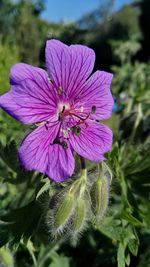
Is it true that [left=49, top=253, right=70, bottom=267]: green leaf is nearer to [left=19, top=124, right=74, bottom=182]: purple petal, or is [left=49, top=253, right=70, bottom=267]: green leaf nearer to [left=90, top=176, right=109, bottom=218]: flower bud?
[left=90, top=176, right=109, bottom=218]: flower bud

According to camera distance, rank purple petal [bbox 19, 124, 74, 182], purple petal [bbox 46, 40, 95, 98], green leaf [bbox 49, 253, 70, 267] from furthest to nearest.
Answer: green leaf [bbox 49, 253, 70, 267], purple petal [bbox 46, 40, 95, 98], purple petal [bbox 19, 124, 74, 182]

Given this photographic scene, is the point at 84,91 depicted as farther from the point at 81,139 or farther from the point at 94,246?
A: the point at 94,246

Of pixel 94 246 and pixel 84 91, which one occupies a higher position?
pixel 84 91

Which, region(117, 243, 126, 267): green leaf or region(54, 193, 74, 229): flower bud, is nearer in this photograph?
region(54, 193, 74, 229): flower bud

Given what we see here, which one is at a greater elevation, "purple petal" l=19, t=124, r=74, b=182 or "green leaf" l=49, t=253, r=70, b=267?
"purple petal" l=19, t=124, r=74, b=182

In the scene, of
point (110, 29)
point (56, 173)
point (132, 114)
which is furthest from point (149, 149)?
point (110, 29)

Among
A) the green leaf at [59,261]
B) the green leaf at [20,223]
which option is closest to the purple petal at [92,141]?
the green leaf at [20,223]

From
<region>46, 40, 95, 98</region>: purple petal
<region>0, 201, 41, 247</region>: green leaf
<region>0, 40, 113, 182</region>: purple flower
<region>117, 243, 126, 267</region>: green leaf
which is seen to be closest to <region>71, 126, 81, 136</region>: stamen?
<region>0, 40, 113, 182</region>: purple flower

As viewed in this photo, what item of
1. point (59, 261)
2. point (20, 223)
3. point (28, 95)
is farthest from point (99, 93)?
point (59, 261)
